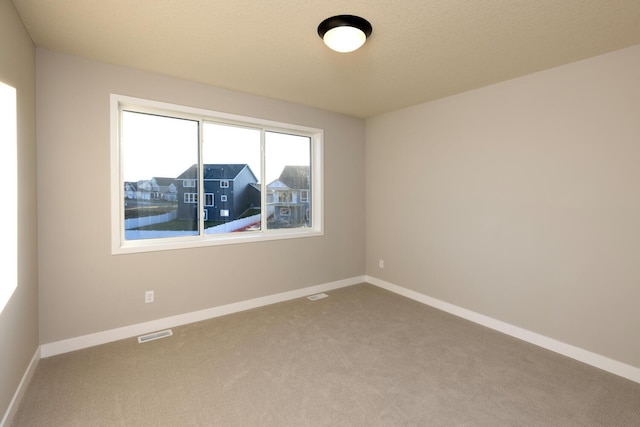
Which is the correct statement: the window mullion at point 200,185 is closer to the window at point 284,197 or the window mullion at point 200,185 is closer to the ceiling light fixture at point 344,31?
the window at point 284,197

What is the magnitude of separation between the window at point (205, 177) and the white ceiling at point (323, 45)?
54cm

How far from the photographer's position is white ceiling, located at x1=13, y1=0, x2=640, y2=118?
189 cm

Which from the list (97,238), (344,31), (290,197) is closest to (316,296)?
(290,197)

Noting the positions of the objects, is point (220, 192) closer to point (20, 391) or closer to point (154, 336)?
point (154, 336)

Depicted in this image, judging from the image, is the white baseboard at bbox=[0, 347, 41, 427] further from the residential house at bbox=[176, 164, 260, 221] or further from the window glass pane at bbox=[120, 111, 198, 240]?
the residential house at bbox=[176, 164, 260, 221]

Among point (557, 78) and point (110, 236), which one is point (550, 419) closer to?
point (557, 78)

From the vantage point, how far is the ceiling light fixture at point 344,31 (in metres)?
1.98

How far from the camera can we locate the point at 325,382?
7.23 ft

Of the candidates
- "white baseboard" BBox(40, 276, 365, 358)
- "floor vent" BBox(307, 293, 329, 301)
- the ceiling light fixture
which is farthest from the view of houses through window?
the ceiling light fixture

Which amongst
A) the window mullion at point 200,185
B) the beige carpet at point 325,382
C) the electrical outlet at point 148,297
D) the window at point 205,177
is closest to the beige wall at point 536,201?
the beige carpet at point 325,382

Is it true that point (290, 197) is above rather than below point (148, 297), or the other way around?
above

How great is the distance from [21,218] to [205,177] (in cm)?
159

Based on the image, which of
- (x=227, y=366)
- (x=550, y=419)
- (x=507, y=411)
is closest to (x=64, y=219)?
(x=227, y=366)

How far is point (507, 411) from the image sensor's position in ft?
6.31
